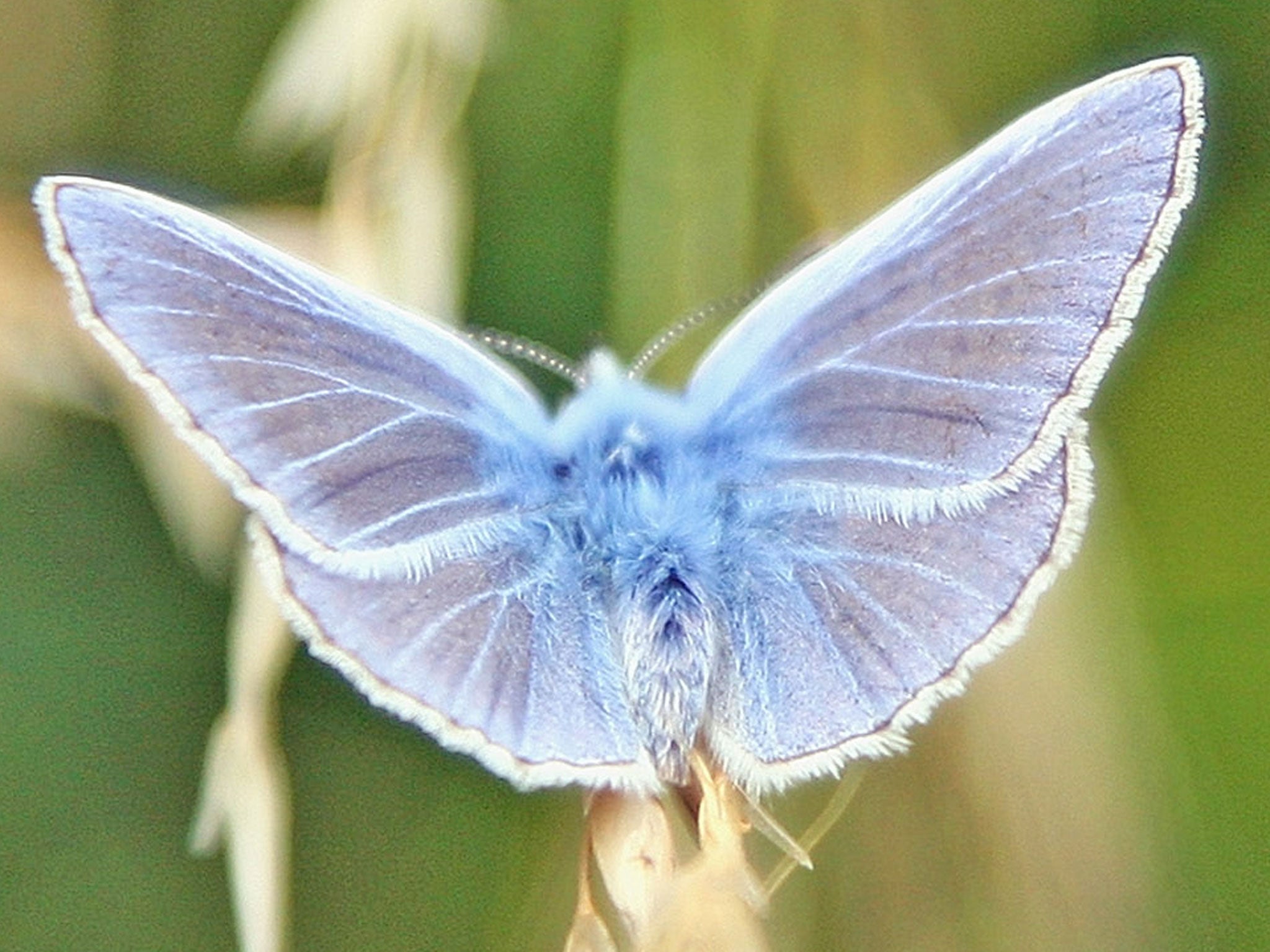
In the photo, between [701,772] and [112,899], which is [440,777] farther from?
[701,772]

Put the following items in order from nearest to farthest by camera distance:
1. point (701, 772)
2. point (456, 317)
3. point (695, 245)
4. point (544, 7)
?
point (701, 772)
point (456, 317)
point (695, 245)
point (544, 7)

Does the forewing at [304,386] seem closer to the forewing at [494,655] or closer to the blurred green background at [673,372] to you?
the forewing at [494,655]

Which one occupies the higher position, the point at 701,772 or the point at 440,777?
the point at 701,772

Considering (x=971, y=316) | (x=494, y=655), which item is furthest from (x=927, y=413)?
(x=494, y=655)

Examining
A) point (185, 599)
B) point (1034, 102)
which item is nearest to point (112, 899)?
point (185, 599)

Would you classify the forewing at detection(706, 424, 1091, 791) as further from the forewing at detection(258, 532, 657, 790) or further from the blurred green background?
the blurred green background

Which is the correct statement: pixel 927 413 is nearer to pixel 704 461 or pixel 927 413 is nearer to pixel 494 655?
pixel 704 461

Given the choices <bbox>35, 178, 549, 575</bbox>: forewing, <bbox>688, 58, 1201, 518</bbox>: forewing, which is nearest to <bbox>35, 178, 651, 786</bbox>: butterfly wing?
<bbox>35, 178, 549, 575</bbox>: forewing
